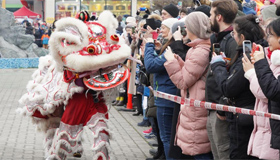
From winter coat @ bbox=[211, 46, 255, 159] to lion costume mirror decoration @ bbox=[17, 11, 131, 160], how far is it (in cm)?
183

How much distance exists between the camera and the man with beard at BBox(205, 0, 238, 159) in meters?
5.44

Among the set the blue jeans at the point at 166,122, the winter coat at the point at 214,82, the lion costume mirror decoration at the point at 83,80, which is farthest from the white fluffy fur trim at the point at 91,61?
the winter coat at the point at 214,82

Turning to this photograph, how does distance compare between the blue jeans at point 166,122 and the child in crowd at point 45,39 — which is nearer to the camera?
the blue jeans at point 166,122

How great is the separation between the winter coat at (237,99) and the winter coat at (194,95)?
66cm

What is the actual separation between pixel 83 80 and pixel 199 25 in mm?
1636

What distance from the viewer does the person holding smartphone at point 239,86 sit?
4.96 m

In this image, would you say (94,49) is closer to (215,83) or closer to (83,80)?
(83,80)

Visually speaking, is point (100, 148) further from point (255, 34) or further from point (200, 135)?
point (255, 34)

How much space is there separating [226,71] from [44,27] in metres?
29.0

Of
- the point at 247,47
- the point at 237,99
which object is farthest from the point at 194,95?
the point at 247,47

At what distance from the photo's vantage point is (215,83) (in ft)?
17.9

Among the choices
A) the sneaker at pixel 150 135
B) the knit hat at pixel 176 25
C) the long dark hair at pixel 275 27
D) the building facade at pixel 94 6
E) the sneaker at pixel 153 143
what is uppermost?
the long dark hair at pixel 275 27

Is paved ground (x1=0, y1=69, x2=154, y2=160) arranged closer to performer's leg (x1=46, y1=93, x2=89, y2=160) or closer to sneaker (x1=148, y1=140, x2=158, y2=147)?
sneaker (x1=148, y1=140, x2=158, y2=147)

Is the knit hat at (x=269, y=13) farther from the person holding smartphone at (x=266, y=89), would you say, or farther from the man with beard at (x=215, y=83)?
the person holding smartphone at (x=266, y=89)
